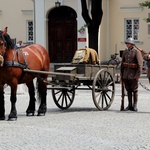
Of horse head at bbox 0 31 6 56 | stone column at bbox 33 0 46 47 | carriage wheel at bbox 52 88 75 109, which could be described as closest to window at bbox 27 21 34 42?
stone column at bbox 33 0 46 47

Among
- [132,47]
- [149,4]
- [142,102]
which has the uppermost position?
[149,4]

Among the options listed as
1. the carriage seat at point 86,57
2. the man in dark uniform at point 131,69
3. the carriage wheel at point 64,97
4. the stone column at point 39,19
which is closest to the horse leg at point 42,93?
the carriage wheel at point 64,97

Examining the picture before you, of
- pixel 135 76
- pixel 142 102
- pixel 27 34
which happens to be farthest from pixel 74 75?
pixel 27 34

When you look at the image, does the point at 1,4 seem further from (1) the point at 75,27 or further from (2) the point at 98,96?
(2) the point at 98,96

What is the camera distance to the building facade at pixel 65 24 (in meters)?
38.6

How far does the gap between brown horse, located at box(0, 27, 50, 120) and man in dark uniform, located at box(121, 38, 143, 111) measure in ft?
6.88

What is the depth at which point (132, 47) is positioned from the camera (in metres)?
15.0

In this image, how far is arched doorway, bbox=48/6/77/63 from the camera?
3931cm

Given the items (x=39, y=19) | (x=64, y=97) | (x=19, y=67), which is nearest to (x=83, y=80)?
(x=64, y=97)

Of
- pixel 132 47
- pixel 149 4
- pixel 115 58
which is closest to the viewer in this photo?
pixel 132 47

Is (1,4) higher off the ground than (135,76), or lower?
higher

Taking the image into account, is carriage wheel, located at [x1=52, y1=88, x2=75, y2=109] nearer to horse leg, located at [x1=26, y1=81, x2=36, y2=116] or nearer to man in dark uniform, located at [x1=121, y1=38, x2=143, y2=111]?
horse leg, located at [x1=26, y1=81, x2=36, y2=116]

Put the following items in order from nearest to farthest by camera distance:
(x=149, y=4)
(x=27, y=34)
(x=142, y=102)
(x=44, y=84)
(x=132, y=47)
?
(x=44, y=84) < (x=132, y=47) < (x=142, y=102) < (x=149, y=4) < (x=27, y=34)

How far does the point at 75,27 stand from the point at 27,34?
3.61 meters
